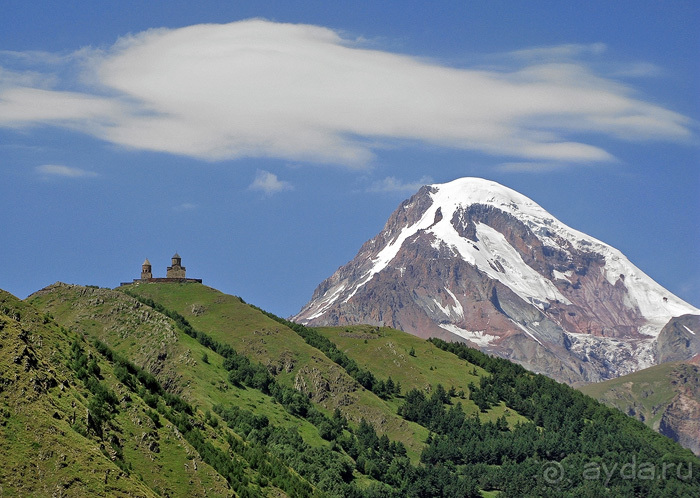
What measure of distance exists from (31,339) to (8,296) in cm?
740

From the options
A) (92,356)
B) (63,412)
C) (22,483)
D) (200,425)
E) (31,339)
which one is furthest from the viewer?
(200,425)

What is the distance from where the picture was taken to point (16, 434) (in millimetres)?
97062

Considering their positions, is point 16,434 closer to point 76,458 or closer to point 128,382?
point 76,458

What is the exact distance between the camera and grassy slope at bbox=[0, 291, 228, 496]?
311 feet

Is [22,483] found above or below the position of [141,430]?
below

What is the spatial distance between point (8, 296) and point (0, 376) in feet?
84.0

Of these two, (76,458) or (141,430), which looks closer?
(76,458)

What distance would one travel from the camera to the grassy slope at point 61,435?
311 feet

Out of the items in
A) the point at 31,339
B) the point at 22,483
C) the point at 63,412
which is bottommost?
the point at 22,483

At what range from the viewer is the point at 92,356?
5212 inches

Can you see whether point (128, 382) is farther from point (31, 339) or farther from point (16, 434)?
point (16, 434)

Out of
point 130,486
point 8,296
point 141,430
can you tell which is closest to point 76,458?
point 130,486

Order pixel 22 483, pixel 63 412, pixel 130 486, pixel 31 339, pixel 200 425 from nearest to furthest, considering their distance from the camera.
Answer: pixel 22 483 → pixel 130 486 → pixel 63 412 → pixel 31 339 → pixel 200 425

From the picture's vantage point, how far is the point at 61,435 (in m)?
A: 100
